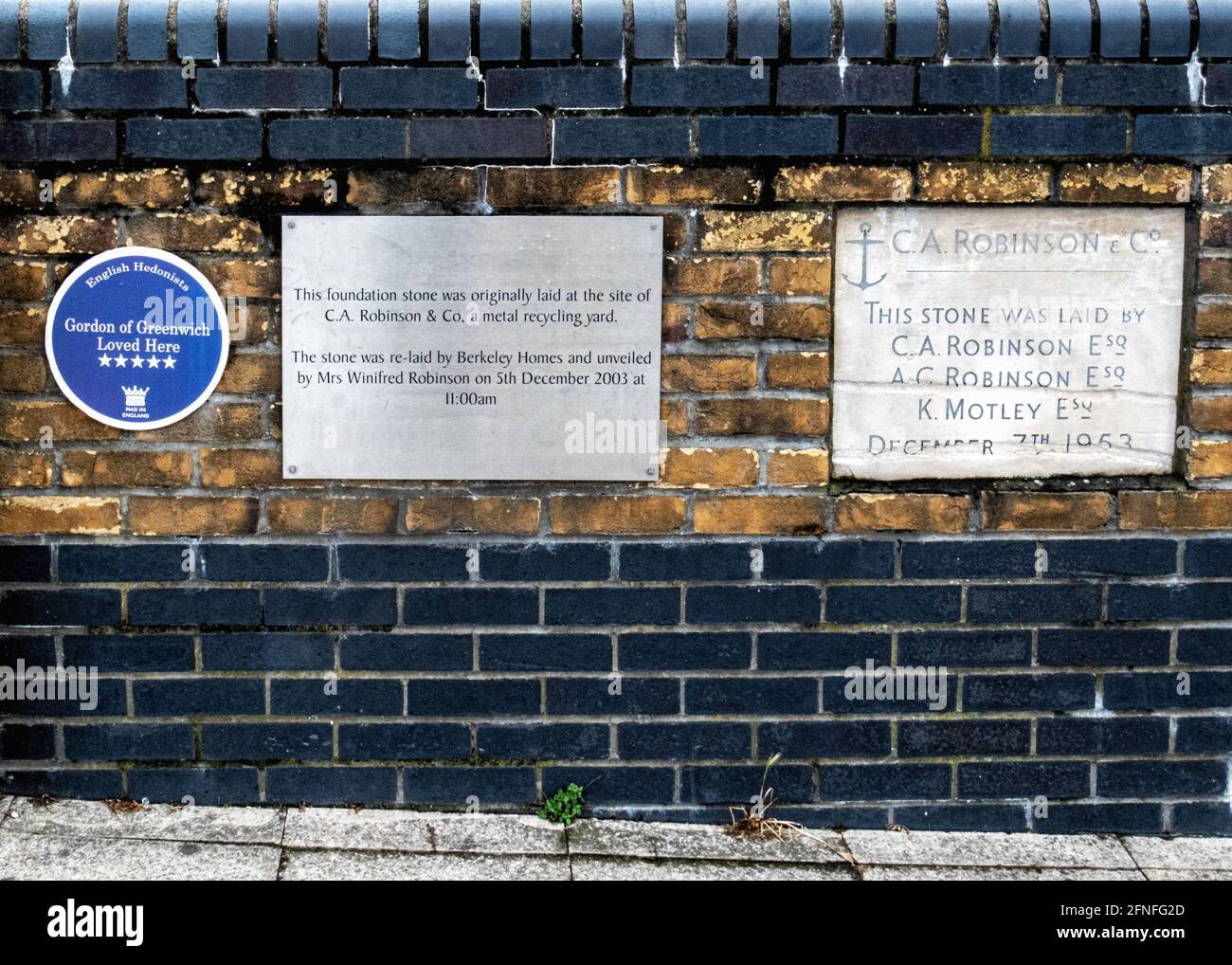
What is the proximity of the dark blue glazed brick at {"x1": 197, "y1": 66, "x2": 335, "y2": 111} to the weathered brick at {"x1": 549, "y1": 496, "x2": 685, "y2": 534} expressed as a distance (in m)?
1.09

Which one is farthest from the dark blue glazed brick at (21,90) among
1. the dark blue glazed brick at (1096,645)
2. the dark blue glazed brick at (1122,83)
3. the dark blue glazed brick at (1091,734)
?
the dark blue glazed brick at (1091,734)

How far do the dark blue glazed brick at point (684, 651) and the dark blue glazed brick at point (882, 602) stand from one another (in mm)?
229

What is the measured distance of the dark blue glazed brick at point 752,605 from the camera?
308 centimetres

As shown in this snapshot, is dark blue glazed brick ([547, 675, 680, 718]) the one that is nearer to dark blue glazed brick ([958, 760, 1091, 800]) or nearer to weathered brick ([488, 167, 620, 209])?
dark blue glazed brick ([958, 760, 1091, 800])

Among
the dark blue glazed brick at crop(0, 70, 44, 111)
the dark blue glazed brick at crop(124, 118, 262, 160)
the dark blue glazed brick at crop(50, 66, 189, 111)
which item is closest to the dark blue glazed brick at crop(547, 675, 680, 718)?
the dark blue glazed brick at crop(124, 118, 262, 160)

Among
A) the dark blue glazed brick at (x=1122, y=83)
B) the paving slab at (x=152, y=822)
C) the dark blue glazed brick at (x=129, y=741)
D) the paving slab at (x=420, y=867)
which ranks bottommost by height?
the paving slab at (x=420, y=867)

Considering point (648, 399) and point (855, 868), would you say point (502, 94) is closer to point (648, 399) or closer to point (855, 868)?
point (648, 399)

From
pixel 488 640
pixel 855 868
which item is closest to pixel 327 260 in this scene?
pixel 488 640

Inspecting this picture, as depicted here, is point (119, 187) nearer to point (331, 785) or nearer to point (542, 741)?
point (331, 785)

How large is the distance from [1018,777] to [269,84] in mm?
2441

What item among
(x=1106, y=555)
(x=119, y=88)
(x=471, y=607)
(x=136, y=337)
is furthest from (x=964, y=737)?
(x=119, y=88)

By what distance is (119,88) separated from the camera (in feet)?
9.62

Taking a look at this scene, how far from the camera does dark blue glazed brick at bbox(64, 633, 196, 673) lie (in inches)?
121

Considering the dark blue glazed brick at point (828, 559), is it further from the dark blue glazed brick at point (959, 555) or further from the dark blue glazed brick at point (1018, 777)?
the dark blue glazed brick at point (1018, 777)
